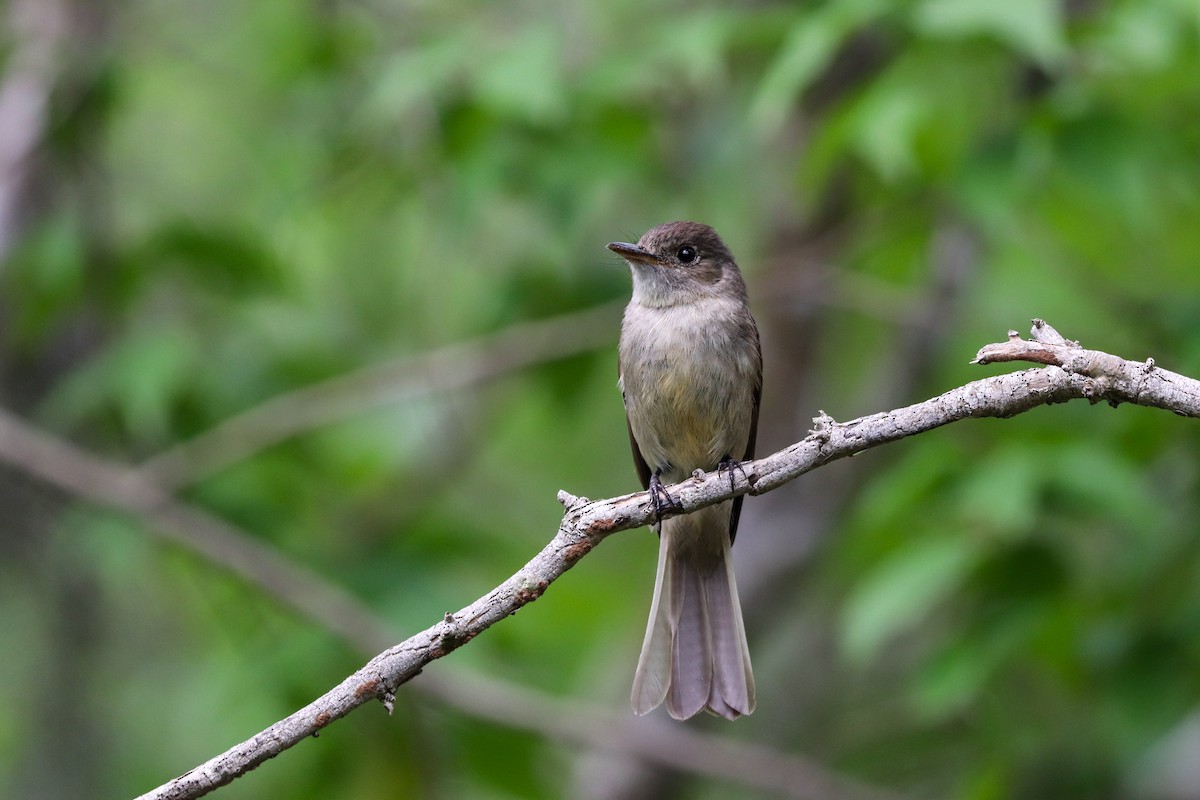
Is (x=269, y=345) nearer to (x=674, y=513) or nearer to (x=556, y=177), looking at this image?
(x=556, y=177)

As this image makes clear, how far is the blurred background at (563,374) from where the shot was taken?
4391mm

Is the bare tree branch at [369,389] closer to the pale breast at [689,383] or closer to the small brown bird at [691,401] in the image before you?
the small brown bird at [691,401]

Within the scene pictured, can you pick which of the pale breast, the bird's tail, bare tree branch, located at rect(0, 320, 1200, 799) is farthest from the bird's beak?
bare tree branch, located at rect(0, 320, 1200, 799)

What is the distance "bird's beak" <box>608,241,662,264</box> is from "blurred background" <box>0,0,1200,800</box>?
0.28 m

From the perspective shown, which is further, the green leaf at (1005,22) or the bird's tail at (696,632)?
the bird's tail at (696,632)

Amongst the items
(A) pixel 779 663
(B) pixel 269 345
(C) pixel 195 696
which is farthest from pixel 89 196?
(A) pixel 779 663

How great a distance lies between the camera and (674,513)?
308 cm

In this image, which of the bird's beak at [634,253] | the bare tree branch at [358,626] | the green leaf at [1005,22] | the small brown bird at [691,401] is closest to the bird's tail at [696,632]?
the small brown bird at [691,401]

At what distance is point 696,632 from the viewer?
439 cm

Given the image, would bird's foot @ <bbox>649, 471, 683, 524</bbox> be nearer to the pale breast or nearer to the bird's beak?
the pale breast

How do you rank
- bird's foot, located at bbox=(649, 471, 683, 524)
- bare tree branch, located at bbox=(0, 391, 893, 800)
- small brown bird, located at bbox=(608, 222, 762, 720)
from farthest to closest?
bare tree branch, located at bbox=(0, 391, 893, 800), small brown bird, located at bbox=(608, 222, 762, 720), bird's foot, located at bbox=(649, 471, 683, 524)

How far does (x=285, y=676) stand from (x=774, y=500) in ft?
8.27

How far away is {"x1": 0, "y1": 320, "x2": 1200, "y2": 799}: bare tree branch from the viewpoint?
253 centimetres

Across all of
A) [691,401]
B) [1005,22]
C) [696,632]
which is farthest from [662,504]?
[1005,22]
